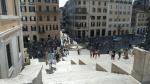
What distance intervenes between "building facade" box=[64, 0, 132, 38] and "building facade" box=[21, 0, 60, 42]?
33.2 ft

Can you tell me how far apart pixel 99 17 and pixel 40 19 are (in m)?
20.1

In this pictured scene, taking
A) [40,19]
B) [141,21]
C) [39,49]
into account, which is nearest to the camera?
[39,49]

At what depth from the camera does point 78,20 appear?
4947 cm

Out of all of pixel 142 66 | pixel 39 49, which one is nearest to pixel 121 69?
pixel 142 66

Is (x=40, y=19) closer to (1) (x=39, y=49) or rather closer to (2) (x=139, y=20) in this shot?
(1) (x=39, y=49)

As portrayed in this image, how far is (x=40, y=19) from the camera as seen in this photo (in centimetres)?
3981

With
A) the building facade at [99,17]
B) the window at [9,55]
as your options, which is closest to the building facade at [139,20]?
the building facade at [99,17]

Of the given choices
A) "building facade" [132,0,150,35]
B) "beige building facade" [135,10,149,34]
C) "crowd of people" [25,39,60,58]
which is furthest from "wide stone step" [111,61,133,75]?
"beige building facade" [135,10,149,34]

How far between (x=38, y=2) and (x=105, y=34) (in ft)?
82.5

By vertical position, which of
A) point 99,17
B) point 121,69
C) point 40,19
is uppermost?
point 99,17

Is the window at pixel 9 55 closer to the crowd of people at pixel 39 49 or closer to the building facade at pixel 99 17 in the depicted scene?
the crowd of people at pixel 39 49

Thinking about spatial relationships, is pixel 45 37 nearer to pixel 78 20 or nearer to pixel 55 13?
pixel 55 13

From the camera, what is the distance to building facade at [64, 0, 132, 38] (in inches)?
1942

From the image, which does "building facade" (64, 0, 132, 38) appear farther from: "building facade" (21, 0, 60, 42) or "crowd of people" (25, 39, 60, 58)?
"crowd of people" (25, 39, 60, 58)
